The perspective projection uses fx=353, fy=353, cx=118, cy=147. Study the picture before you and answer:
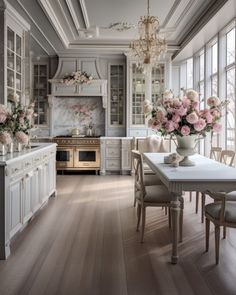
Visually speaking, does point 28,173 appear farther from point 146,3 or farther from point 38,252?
point 146,3

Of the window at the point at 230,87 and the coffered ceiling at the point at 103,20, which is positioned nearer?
the coffered ceiling at the point at 103,20

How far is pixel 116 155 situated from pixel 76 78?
6.56 feet

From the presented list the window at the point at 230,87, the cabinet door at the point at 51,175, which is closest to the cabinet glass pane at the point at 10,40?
the cabinet door at the point at 51,175

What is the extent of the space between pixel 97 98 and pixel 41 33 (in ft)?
8.30

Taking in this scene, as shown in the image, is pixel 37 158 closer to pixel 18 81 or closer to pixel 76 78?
pixel 18 81

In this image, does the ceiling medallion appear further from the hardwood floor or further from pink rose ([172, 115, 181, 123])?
pink rose ([172, 115, 181, 123])

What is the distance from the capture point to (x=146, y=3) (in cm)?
543

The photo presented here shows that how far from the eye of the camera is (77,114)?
8.70 metres

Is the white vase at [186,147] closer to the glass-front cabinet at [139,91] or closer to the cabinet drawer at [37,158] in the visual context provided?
the cabinet drawer at [37,158]

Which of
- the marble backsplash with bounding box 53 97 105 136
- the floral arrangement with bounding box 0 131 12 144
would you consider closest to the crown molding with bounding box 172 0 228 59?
the marble backsplash with bounding box 53 97 105 136

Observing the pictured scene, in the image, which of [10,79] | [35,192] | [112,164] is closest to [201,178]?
[35,192]

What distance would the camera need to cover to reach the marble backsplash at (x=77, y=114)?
8688 millimetres

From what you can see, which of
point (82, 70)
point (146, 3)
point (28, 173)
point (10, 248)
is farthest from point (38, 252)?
point (82, 70)

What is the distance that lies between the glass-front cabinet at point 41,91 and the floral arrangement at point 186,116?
216 inches
